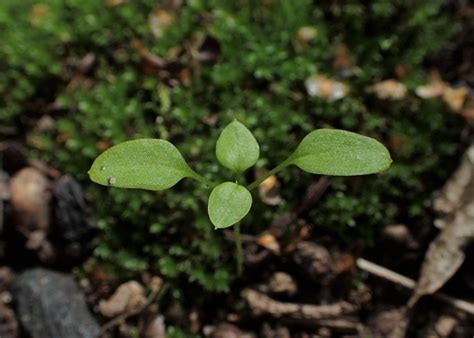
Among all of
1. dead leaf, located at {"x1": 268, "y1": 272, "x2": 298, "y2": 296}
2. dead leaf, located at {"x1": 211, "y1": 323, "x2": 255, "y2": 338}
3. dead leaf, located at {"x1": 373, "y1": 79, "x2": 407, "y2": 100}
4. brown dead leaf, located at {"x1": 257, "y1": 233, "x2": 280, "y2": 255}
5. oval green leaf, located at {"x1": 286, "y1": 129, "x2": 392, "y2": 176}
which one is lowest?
dead leaf, located at {"x1": 211, "y1": 323, "x2": 255, "y2": 338}

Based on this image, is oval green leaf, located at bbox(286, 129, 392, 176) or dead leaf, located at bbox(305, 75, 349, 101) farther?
dead leaf, located at bbox(305, 75, 349, 101)

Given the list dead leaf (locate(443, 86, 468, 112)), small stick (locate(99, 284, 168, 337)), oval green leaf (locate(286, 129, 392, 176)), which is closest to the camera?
oval green leaf (locate(286, 129, 392, 176))

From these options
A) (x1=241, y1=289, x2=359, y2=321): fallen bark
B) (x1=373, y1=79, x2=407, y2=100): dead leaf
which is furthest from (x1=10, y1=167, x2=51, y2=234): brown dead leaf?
(x1=373, y1=79, x2=407, y2=100): dead leaf

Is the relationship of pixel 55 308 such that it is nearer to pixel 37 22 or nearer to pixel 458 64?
pixel 37 22

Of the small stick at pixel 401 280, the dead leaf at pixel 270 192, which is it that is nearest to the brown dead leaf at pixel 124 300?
the dead leaf at pixel 270 192

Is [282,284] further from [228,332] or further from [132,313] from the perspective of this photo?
[132,313]

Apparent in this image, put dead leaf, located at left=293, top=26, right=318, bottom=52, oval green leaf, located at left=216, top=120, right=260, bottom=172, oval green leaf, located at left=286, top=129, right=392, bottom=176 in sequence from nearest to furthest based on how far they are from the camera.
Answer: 1. oval green leaf, located at left=286, top=129, right=392, bottom=176
2. oval green leaf, located at left=216, top=120, right=260, bottom=172
3. dead leaf, located at left=293, top=26, right=318, bottom=52

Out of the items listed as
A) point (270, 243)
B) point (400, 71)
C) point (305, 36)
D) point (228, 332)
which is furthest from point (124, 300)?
point (400, 71)

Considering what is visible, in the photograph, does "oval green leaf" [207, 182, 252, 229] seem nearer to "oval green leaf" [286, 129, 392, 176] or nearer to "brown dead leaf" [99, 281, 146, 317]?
"oval green leaf" [286, 129, 392, 176]
